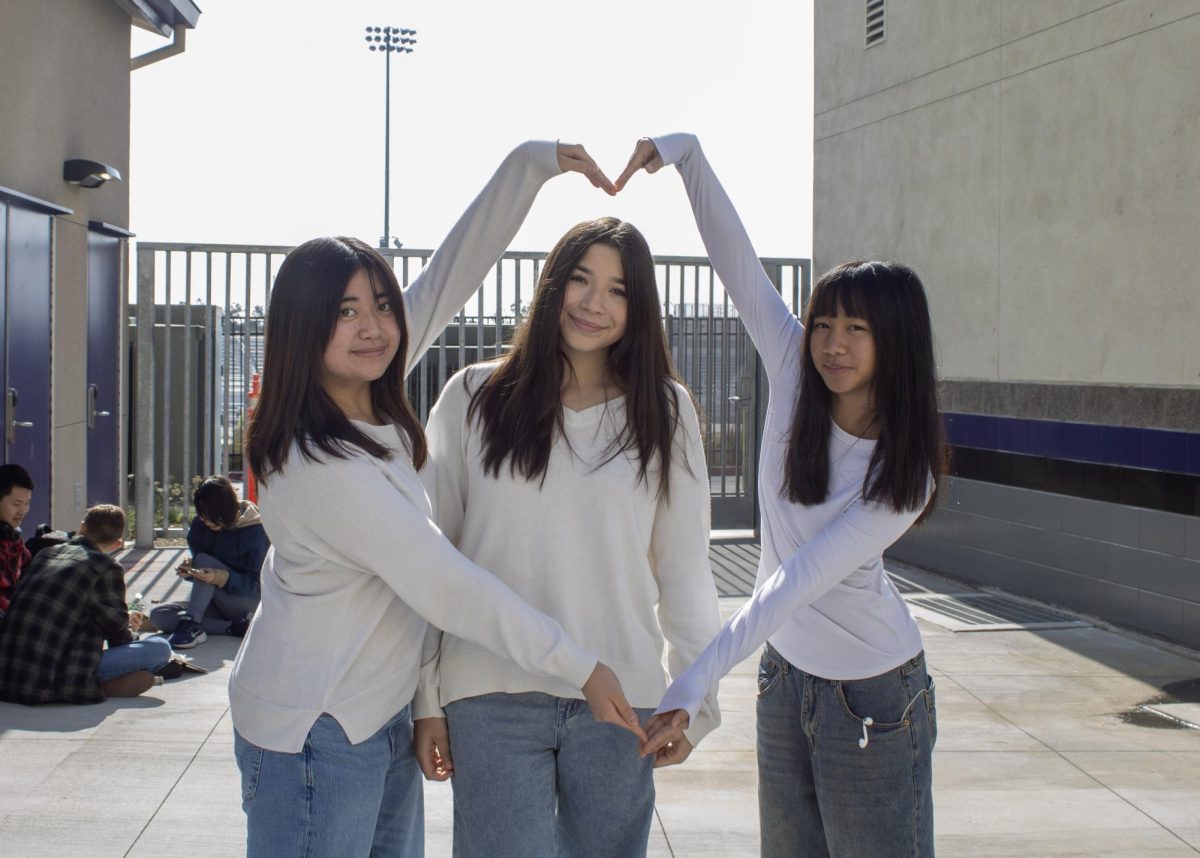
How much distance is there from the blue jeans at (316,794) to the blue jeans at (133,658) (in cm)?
376

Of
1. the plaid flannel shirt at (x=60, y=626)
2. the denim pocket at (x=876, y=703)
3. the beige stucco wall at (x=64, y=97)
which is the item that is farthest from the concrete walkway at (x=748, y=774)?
the beige stucco wall at (x=64, y=97)

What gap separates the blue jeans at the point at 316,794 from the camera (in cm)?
210

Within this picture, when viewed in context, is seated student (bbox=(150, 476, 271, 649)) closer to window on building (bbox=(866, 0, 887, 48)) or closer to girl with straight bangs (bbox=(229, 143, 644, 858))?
girl with straight bangs (bbox=(229, 143, 644, 858))

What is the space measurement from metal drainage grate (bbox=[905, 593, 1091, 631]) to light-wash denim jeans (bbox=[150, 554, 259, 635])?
3.79 metres

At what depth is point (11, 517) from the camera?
6.10 m

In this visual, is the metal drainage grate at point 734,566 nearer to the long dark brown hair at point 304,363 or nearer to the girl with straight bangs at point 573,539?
the girl with straight bangs at point 573,539

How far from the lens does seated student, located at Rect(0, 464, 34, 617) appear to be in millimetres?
5992

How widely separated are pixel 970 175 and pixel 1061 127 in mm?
1065

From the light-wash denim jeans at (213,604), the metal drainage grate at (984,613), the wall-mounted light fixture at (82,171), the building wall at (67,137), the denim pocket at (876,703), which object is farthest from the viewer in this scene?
the wall-mounted light fixture at (82,171)

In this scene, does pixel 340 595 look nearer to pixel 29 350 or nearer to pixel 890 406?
pixel 890 406

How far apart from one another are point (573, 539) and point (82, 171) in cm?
733

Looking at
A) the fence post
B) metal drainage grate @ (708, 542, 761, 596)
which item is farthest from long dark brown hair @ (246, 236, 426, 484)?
the fence post

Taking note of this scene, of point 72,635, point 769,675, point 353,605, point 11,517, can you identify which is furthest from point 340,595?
point 11,517

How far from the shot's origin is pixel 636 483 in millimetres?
2373
